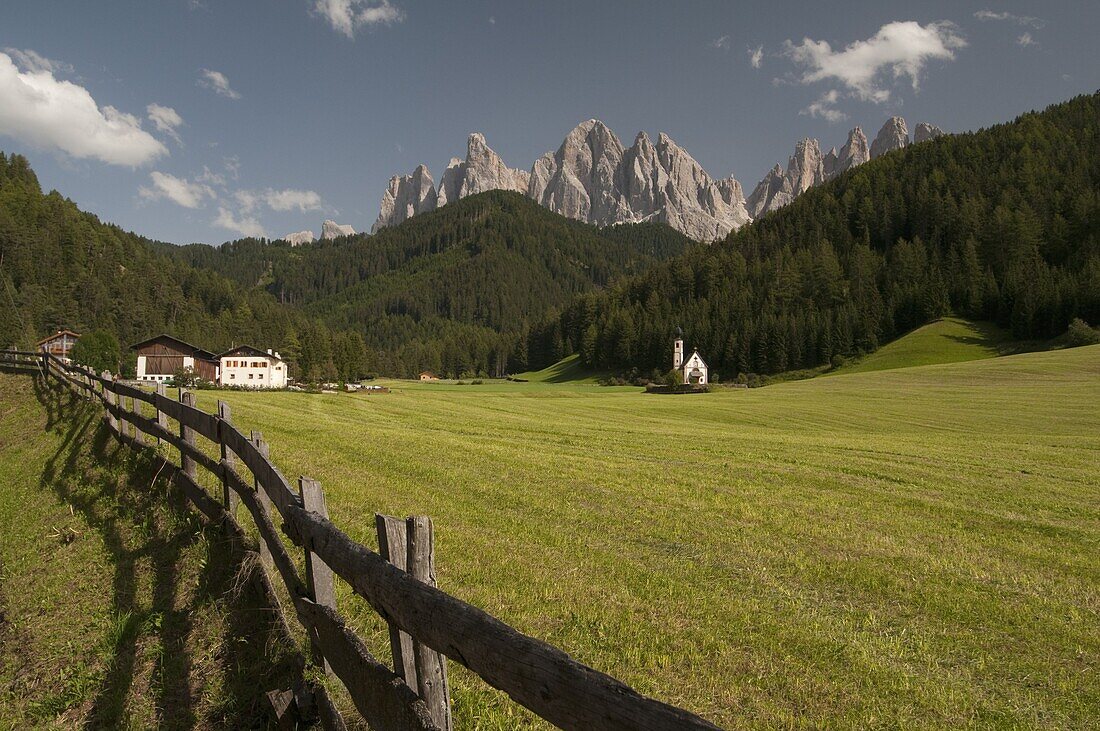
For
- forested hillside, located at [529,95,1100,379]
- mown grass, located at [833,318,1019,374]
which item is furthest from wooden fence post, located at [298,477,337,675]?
forested hillside, located at [529,95,1100,379]

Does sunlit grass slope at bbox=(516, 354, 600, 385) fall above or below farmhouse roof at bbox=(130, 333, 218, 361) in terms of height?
below

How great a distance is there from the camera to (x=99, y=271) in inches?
5969

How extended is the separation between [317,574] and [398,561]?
1684mm

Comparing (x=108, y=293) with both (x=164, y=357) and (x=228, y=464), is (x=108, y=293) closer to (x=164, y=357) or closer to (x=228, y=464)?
(x=164, y=357)

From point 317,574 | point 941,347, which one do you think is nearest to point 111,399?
point 317,574

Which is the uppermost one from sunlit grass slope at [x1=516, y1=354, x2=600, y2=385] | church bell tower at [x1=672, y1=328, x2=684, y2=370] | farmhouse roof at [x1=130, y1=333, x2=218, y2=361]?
farmhouse roof at [x1=130, y1=333, x2=218, y2=361]

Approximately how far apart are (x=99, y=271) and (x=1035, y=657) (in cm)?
19681

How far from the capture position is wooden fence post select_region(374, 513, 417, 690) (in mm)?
3549

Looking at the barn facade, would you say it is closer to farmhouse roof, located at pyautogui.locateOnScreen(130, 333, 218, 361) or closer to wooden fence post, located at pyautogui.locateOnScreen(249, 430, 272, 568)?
farmhouse roof, located at pyautogui.locateOnScreen(130, 333, 218, 361)

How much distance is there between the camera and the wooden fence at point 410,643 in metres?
2.13

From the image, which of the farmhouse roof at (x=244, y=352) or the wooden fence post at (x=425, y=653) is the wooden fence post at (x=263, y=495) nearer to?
the wooden fence post at (x=425, y=653)

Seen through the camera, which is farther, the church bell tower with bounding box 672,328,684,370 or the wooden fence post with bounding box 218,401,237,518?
the church bell tower with bounding box 672,328,684,370

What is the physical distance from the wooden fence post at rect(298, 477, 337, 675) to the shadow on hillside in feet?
1.32

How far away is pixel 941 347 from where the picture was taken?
101688mm
